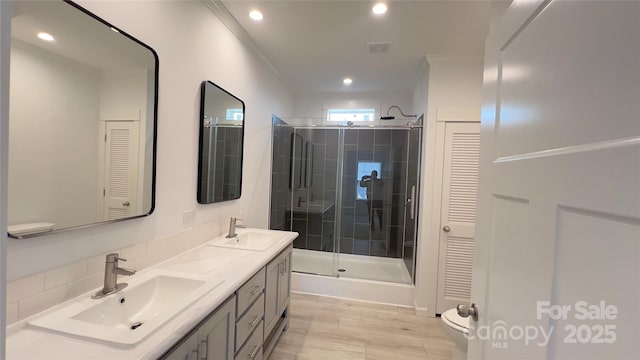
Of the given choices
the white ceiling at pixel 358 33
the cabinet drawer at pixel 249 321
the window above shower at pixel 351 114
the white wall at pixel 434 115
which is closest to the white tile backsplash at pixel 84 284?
the cabinet drawer at pixel 249 321

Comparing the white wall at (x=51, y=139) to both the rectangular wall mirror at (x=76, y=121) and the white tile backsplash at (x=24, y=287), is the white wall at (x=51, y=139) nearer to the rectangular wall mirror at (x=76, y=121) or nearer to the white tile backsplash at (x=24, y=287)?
the rectangular wall mirror at (x=76, y=121)

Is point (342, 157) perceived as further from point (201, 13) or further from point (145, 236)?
point (145, 236)

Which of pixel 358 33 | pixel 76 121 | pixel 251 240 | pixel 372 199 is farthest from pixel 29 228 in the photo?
pixel 372 199

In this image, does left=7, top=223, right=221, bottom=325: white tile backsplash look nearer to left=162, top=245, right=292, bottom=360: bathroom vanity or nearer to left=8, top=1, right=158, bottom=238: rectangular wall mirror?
left=8, top=1, right=158, bottom=238: rectangular wall mirror

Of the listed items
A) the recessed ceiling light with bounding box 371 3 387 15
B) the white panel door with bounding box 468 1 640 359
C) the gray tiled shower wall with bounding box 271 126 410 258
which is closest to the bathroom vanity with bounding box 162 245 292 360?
the white panel door with bounding box 468 1 640 359

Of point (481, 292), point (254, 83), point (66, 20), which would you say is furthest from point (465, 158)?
point (66, 20)

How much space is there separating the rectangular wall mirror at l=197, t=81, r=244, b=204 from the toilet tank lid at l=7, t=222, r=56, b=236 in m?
A: 0.95

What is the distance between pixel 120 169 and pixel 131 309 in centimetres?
67

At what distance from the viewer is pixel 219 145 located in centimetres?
219

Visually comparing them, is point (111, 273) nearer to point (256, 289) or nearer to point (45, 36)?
point (256, 289)

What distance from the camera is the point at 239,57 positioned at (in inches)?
98.2

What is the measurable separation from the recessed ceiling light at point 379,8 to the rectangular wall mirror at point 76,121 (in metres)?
1.57

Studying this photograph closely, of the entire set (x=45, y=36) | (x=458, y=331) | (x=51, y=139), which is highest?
(x=45, y=36)

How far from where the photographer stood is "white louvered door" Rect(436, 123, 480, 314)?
2.76m
